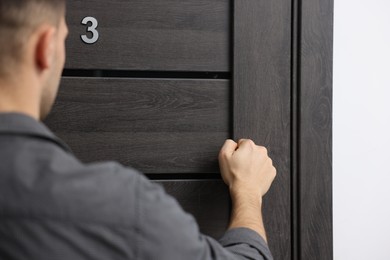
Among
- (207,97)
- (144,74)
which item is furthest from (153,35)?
(207,97)

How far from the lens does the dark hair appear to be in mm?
724

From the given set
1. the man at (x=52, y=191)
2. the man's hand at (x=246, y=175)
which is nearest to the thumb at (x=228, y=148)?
the man's hand at (x=246, y=175)

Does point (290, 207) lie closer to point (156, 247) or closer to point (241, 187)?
point (241, 187)

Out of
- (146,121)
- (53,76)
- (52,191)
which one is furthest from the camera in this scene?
(146,121)

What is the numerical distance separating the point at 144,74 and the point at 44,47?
475 mm

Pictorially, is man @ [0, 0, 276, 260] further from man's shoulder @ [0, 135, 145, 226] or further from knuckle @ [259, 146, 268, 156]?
knuckle @ [259, 146, 268, 156]

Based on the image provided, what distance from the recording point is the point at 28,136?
26.9 inches

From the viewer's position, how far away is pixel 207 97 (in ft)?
3.98

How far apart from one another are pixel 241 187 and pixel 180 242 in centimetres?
41

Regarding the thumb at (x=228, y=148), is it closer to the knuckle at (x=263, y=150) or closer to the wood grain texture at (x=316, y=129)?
the knuckle at (x=263, y=150)

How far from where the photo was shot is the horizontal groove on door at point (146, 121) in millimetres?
1173
